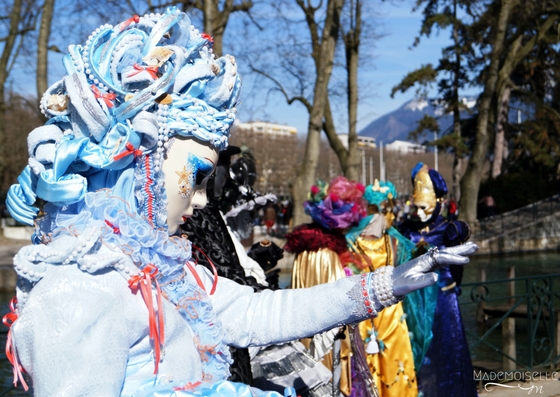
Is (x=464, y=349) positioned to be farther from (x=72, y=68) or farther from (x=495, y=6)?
(x=495, y=6)

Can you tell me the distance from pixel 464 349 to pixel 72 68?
14.4 ft

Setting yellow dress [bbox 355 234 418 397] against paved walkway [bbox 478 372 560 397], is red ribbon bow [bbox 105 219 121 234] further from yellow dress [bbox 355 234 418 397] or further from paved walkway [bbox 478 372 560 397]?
paved walkway [bbox 478 372 560 397]

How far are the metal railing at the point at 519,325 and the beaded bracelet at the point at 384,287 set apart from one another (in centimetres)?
430

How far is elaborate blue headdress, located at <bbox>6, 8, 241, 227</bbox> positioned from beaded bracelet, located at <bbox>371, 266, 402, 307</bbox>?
0.58m

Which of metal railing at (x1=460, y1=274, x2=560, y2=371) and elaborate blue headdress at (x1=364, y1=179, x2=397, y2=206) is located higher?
elaborate blue headdress at (x1=364, y1=179, x2=397, y2=206)

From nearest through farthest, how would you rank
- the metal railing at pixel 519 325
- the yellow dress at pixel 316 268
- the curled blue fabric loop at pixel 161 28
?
the curled blue fabric loop at pixel 161 28 → the yellow dress at pixel 316 268 → the metal railing at pixel 519 325

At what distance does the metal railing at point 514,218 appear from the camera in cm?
2164

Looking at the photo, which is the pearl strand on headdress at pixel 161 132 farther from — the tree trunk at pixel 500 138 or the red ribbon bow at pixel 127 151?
the tree trunk at pixel 500 138

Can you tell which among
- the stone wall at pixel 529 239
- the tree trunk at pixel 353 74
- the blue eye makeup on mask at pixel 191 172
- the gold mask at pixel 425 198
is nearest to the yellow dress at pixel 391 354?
the gold mask at pixel 425 198

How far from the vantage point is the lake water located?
8.02 meters

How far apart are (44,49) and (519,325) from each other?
9.80m

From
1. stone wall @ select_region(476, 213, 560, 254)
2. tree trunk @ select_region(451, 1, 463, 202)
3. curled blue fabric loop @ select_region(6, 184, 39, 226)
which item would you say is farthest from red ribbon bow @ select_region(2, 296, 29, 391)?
tree trunk @ select_region(451, 1, 463, 202)

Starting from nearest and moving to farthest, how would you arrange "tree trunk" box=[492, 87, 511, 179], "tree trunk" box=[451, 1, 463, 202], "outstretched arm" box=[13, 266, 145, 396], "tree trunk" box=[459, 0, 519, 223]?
"outstretched arm" box=[13, 266, 145, 396] < "tree trunk" box=[459, 0, 519, 223] < "tree trunk" box=[451, 1, 463, 202] < "tree trunk" box=[492, 87, 511, 179]

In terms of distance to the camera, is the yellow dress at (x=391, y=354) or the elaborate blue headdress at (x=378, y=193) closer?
the yellow dress at (x=391, y=354)
